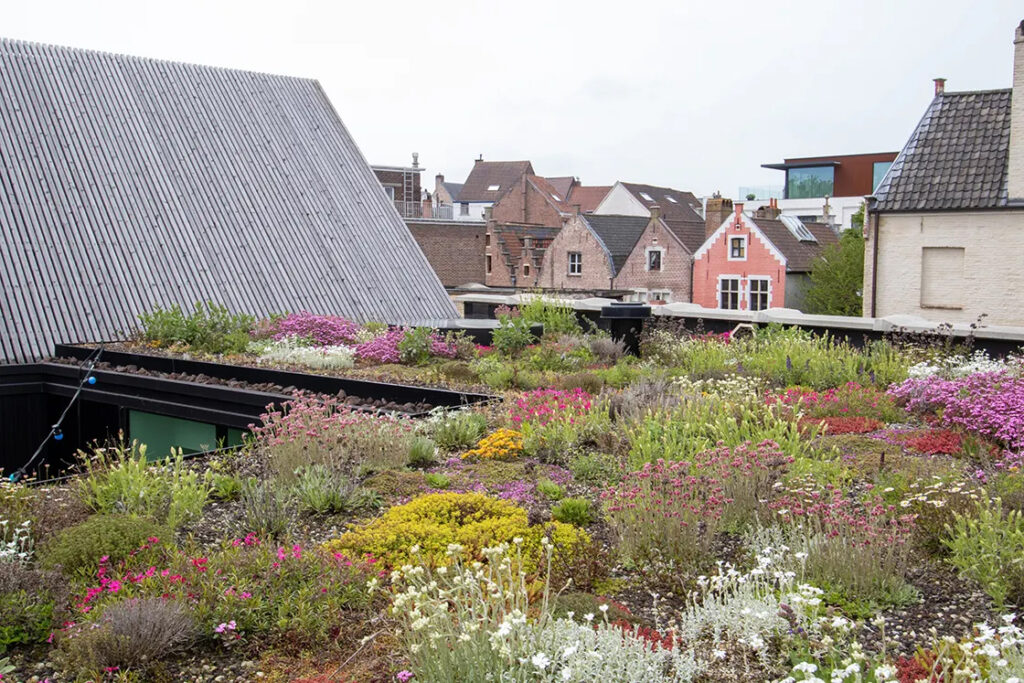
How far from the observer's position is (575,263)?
4869cm

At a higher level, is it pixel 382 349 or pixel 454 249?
pixel 454 249

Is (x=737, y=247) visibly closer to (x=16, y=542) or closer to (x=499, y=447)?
(x=499, y=447)

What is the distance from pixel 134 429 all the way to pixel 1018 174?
22131 millimetres

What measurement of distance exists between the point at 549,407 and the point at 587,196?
218 ft

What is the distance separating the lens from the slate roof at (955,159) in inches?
996

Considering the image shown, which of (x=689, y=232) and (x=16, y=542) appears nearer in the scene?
(x=16, y=542)

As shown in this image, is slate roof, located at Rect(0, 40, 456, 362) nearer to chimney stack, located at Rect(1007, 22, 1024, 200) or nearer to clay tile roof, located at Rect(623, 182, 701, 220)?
chimney stack, located at Rect(1007, 22, 1024, 200)

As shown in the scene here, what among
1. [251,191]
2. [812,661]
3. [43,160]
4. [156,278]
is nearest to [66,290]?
[156,278]

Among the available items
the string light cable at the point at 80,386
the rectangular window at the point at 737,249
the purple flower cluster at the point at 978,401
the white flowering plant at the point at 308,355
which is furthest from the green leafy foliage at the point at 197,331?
the rectangular window at the point at 737,249

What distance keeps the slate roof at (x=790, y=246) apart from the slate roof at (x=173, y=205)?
2678 centimetres

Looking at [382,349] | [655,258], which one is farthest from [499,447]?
[655,258]

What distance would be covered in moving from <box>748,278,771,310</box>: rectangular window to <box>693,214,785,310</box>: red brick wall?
0.22 m

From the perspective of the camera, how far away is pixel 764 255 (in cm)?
4281

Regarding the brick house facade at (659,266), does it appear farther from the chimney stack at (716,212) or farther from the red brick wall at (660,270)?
the chimney stack at (716,212)
